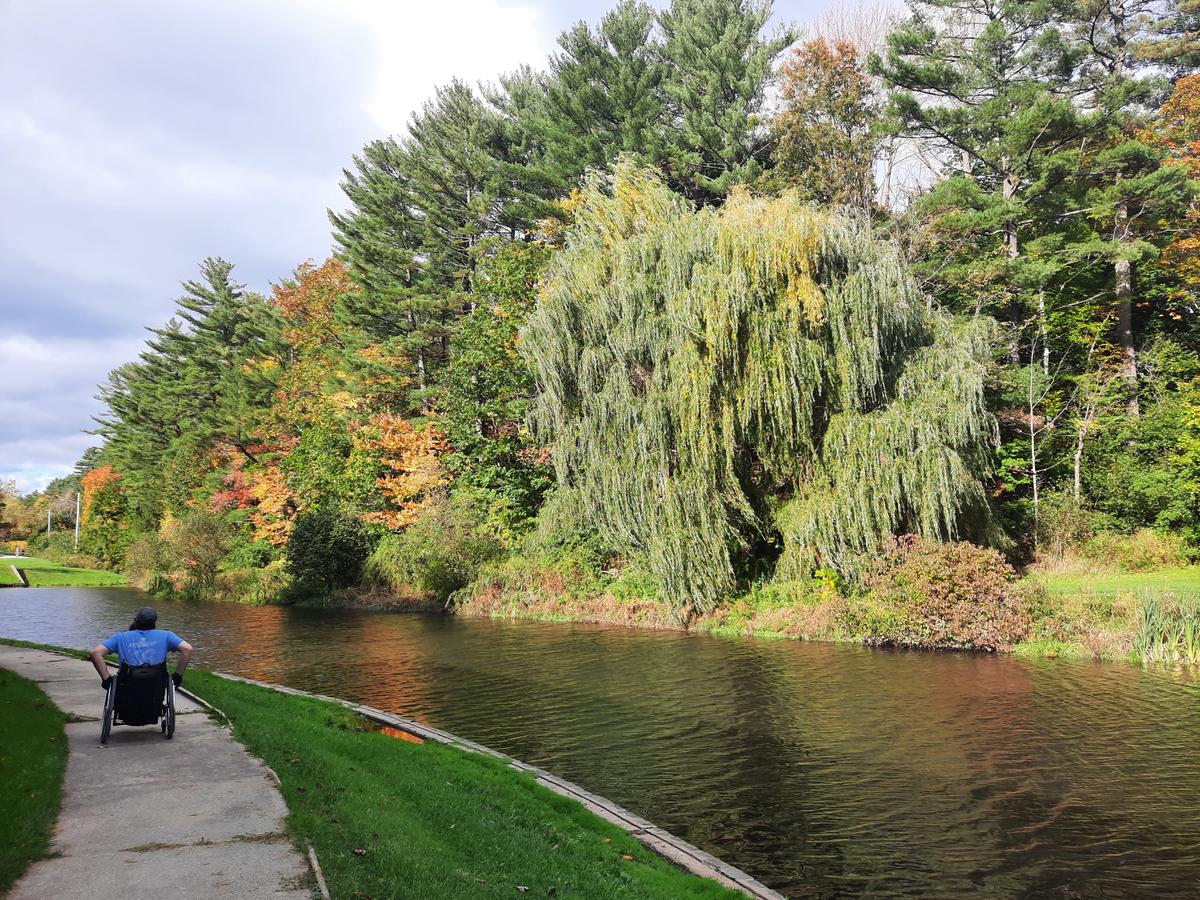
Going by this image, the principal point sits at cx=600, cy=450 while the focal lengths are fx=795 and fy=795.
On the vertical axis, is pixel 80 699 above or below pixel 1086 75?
below

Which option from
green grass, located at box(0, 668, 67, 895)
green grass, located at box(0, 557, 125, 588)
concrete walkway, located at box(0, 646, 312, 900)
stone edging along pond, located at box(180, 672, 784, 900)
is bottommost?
stone edging along pond, located at box(180, 672, 784, 900)

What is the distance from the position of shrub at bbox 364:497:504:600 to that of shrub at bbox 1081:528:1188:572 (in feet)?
73.0

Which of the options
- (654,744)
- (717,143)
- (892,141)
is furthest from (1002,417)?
(654,744)

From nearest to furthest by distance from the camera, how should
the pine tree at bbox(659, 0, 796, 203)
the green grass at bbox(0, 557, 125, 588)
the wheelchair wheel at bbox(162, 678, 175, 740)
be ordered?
the wheelchair wheel at bbox(162, 678, 175, 740) < the pine tree at bbox(659, 0, 796, 203) < the green grass at bbox(0, 557, 125, 588)

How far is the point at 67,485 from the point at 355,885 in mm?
133859

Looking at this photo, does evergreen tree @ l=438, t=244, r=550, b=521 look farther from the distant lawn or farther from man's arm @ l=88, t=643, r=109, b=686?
man's arm @ l=88, t=643, r=109, b=686

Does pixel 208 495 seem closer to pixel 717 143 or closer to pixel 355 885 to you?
pixel 717 143

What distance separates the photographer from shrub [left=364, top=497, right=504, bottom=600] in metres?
33.8

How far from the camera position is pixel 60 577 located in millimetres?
60781

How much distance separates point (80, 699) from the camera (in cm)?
1091

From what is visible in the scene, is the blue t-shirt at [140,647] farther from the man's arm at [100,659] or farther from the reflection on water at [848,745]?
the reflection on water at [848,745]

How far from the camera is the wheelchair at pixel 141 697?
877 cm

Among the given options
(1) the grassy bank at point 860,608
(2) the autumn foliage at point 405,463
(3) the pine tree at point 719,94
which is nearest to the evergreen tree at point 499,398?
(2) the autumn foliage at point 405,463

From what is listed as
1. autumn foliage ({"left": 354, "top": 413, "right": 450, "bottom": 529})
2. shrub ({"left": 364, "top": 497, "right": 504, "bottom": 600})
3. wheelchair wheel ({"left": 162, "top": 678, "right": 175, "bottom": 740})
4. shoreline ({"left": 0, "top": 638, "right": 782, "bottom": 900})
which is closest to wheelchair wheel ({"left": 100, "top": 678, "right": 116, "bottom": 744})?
wheelchair wheel ({"left": 162, "top": 678, "right": 175, "bottom": 740})
